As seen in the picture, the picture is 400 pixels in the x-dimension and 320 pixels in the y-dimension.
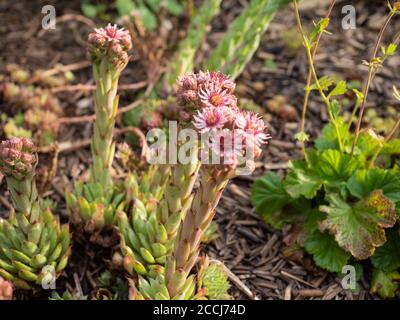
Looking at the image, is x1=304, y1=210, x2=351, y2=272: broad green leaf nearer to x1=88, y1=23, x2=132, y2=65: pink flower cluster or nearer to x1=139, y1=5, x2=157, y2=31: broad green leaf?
x1=88, y1=23, x2=132, y2=65: pink flower cluster

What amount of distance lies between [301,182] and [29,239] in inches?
56.1

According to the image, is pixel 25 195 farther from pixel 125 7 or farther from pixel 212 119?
pixel 125 7

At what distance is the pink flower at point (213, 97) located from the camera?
2.00 m

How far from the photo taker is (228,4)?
194 inches

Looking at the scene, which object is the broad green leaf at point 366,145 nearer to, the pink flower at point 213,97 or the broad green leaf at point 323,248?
the broad green leaf at point 323,248

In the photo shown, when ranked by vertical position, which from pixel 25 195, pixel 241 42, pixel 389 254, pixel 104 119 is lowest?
pixel 389 254

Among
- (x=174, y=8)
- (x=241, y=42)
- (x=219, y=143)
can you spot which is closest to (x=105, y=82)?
(x=219, y=143)

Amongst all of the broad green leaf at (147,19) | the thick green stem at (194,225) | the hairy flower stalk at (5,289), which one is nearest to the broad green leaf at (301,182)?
the thick green stem at (194,225)

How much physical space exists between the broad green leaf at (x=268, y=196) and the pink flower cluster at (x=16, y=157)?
135 centimetres

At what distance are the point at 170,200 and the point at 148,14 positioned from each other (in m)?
2.26

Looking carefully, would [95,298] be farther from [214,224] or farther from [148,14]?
[148,14]

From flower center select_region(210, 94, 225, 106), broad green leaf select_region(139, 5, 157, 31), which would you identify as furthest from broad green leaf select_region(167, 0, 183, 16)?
flower center select_region(210, 94, 225, 106)

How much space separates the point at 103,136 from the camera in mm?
2764
